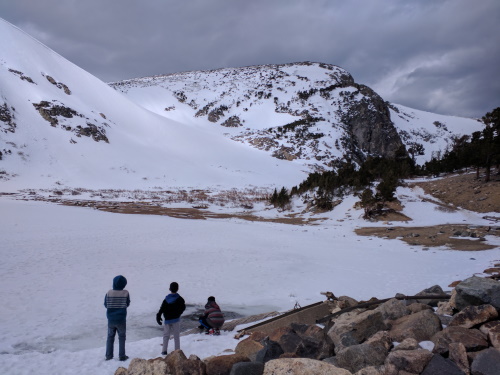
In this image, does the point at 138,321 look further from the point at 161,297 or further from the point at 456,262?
the point at 456,262

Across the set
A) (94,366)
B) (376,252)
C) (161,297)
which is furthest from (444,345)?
(376,252)

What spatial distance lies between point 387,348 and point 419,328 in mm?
859

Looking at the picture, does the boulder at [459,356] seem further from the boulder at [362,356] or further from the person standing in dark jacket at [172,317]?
the person standing in dark jacket at [172,317]

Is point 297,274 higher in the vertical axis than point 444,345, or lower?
lower

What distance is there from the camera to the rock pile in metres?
3.69

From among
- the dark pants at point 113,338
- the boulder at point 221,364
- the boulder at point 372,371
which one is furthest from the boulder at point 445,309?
the dark pants at point 113,338

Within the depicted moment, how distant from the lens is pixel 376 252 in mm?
17531

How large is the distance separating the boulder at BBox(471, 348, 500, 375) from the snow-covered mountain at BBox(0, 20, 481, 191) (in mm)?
67650

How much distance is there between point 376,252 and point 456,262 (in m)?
4.05

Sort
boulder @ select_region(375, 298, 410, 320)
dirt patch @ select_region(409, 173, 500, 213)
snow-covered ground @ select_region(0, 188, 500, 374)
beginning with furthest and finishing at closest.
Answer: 1. dirt patch @ select_region(409, 173, 500, 213)
2. snow-covered ground @ select_region(0, 188, 500, 374)
3. boulder @ select_region(375, 298, 410, 320)

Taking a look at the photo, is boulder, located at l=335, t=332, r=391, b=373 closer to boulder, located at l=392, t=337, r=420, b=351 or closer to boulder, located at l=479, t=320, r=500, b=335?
boulder, located at l=392, t=337, r=420, b=351

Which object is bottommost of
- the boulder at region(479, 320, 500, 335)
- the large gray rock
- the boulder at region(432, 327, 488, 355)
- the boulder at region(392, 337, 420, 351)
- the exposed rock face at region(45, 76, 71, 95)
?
the boulder at region(392, 337, 420, 351)

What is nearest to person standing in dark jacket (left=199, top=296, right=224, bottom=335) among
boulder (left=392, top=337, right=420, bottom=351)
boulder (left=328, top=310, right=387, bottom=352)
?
boulder (left=328, top=310, right=387, bottom=352)

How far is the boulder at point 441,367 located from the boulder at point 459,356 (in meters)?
0.15
